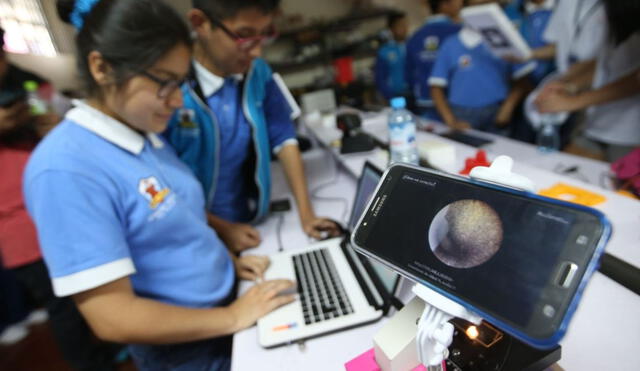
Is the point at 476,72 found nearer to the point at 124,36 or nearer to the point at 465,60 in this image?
the point at 465,60

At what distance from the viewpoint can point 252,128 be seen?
1.25m

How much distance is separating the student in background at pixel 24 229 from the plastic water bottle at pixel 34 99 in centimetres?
3

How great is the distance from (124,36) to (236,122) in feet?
1.83

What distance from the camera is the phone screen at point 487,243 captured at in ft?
1.03

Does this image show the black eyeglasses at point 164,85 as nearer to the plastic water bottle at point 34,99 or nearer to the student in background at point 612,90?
the plastic water bottle at point 34,99

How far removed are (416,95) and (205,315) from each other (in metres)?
3.14

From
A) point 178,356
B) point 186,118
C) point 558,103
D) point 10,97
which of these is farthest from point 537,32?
point 10,97

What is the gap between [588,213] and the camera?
1.03ft

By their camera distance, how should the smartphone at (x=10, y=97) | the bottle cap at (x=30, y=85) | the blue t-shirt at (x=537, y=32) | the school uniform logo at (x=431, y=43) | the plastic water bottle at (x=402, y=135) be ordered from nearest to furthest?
the plastic water bottle at (x=402, y=135), the smartphone at (x=10, y=97), the bottle cap at (x=30, y=85), the blue t-shirt at (x=537, y=32), the school uniform logo at (x=431, y=43)

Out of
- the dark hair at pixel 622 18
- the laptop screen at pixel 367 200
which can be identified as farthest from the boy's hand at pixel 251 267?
the dark hair at pixel 622 18

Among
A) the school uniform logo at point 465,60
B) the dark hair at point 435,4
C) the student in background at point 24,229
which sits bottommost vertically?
the student in background at point 24,229

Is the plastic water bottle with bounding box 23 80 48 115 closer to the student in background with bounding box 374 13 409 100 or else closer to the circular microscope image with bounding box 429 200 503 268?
the circular microscope image with bounding box 429 200 503 268

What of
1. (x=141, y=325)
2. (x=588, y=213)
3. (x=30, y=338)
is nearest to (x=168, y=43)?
(x=141, y=325)

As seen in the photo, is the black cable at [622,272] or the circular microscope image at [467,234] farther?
the black cable at [622,272]
